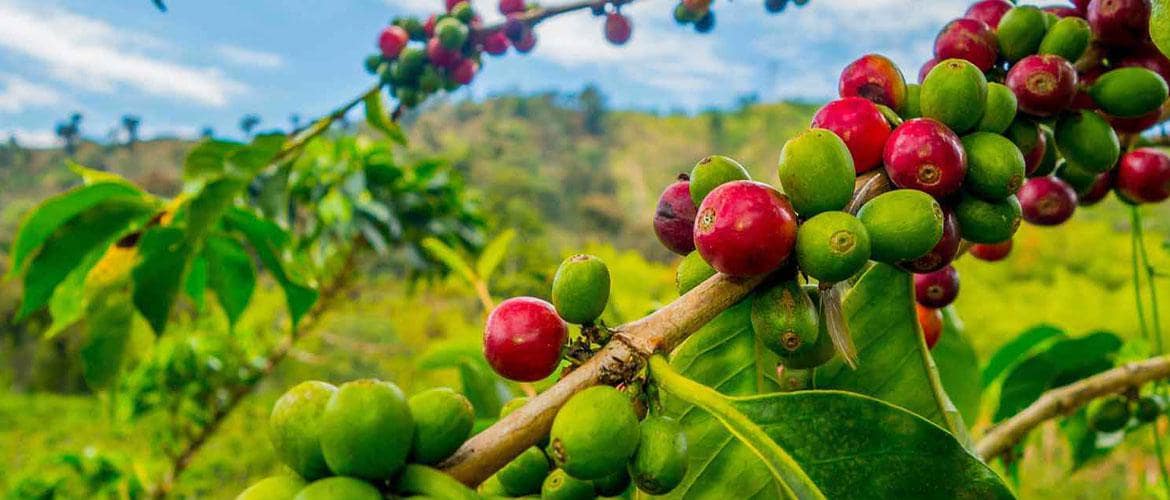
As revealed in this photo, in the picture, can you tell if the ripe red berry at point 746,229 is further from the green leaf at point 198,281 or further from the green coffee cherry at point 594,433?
the green leaf at point 198,281

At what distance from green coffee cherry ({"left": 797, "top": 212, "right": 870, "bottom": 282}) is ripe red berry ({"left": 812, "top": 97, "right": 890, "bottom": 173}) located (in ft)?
0.50

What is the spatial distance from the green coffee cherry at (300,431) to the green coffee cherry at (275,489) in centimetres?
1

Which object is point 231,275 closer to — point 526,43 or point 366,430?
point 526,43

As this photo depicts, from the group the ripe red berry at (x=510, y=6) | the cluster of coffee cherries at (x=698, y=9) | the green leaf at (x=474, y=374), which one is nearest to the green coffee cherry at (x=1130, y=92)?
the cluster of coffee cherries at (x=698, y=9)

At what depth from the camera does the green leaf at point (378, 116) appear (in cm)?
168

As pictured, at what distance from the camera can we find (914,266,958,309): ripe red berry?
1047mm

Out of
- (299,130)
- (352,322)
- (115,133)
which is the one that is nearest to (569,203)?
(115,133)

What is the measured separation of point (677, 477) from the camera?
572mm

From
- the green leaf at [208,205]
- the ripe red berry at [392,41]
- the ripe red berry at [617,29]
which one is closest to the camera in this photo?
the green leaf at [208,205]

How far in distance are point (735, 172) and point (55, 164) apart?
41.1m

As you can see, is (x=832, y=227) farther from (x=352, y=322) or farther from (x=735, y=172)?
(x=352, y=322)

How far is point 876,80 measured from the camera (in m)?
0.83

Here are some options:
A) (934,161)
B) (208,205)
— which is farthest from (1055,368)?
(208,205)

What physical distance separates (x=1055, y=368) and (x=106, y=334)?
2.07m
